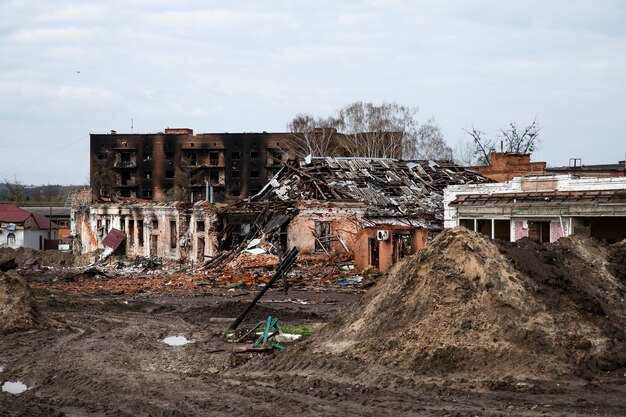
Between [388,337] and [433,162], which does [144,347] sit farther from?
[433,162]

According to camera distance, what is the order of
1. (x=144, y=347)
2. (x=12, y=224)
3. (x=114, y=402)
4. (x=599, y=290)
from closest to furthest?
1. (x=114, y=402)
2. (x=599, y=290)
3. (x=144, y=347)
4. (x=12, y=224)

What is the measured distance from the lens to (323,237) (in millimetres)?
40656

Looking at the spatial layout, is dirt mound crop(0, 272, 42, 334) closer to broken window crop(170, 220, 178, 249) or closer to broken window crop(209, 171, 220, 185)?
broken window crop(170, 220, 178, 249)

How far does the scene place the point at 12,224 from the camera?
70.4 metres

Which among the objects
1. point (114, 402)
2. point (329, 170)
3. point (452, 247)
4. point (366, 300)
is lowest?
point (114, 402)

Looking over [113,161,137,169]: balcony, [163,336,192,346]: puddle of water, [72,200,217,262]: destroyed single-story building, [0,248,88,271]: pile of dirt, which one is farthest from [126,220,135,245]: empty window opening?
[113,161,137,169]: balcony

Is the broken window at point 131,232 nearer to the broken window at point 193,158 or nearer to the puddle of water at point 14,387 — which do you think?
the puddle of water at point 14,387

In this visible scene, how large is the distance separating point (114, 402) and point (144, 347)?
5314 millimetres

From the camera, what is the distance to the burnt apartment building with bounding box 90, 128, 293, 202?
84.6m

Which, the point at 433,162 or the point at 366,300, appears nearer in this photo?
the point at 366,300

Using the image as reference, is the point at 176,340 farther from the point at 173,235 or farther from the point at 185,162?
the point at 185,162

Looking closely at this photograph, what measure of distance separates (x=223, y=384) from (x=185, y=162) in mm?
70547

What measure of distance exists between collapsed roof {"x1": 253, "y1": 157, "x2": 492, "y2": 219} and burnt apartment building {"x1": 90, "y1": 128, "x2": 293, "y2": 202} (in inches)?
1427

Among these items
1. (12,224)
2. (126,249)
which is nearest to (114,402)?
(126,249)
